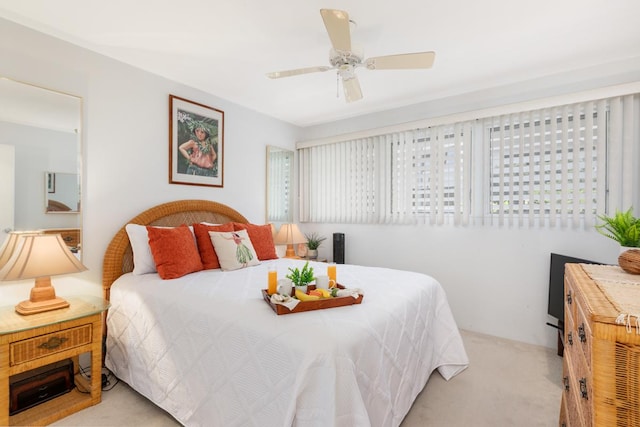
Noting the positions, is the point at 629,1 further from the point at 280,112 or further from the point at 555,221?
the point at 280,112

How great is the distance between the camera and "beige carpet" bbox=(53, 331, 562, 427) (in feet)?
6.23

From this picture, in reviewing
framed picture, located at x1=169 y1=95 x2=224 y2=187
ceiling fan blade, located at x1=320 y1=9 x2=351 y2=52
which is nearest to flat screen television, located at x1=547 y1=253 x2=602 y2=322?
ceiling fan blade, located at x1=320 y1=9 x2=351 y2=52

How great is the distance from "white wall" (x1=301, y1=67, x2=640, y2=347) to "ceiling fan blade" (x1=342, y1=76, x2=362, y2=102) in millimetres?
1454

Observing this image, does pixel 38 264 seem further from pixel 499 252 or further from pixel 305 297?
pixel 499 252

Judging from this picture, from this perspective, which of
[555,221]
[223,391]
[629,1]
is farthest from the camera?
[555,221]

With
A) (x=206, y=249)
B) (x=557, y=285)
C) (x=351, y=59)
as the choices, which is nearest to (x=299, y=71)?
(x=351, y=59)

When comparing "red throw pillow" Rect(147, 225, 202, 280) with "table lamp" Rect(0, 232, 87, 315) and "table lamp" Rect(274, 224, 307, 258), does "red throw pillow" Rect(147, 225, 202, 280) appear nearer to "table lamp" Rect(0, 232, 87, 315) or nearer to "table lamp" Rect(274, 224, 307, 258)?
"table lamp" Rect(0, 232, 87, 315)

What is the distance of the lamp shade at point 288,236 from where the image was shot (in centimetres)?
382

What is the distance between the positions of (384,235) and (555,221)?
1.72m

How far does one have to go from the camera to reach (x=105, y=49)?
8.29ft

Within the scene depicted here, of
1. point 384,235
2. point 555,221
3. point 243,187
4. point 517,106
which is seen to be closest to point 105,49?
point 243,187

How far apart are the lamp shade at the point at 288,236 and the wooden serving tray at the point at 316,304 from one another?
200 cm

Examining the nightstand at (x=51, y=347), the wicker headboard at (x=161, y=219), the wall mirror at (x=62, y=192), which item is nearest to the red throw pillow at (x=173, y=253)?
the wicker headboard at (x=161, y=219)

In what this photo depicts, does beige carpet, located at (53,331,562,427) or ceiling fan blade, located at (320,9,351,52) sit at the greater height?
ceiling fan blade, located at (320,9,351,52)
